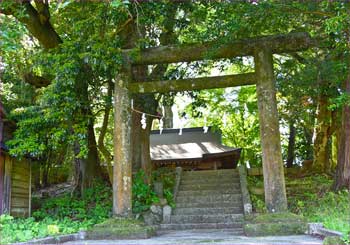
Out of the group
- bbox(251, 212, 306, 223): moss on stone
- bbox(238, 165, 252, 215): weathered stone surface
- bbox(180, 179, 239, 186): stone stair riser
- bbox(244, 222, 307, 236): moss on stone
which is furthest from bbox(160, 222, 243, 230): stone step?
bbox(180, 179, 239, 186): stone stair riser

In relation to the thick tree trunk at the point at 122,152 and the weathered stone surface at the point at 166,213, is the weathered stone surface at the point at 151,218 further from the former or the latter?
the thick tree trunk at the point at 122,152

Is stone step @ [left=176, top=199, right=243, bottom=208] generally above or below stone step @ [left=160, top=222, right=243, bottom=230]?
above

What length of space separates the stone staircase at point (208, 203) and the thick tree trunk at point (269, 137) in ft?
4.22

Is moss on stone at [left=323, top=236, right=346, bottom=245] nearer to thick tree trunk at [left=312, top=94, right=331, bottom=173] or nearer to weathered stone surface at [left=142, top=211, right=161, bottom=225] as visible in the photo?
weathered stone surface at [left=142, top=211, right=161, bottom=225]

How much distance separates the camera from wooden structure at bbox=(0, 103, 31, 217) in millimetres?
9664

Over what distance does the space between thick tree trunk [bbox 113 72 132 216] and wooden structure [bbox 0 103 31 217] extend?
2977 millimetres

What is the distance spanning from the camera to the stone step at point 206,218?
33.9 ft

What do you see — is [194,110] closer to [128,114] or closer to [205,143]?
[128,114]

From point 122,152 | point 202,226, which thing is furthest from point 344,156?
point 122,152

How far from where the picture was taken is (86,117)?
962 cm

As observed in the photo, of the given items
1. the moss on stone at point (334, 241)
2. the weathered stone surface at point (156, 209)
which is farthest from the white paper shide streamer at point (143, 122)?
the moss on stone at point (334, 241)

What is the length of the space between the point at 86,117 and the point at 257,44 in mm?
4529

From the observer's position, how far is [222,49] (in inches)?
346

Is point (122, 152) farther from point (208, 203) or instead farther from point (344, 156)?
point (344, 156)
